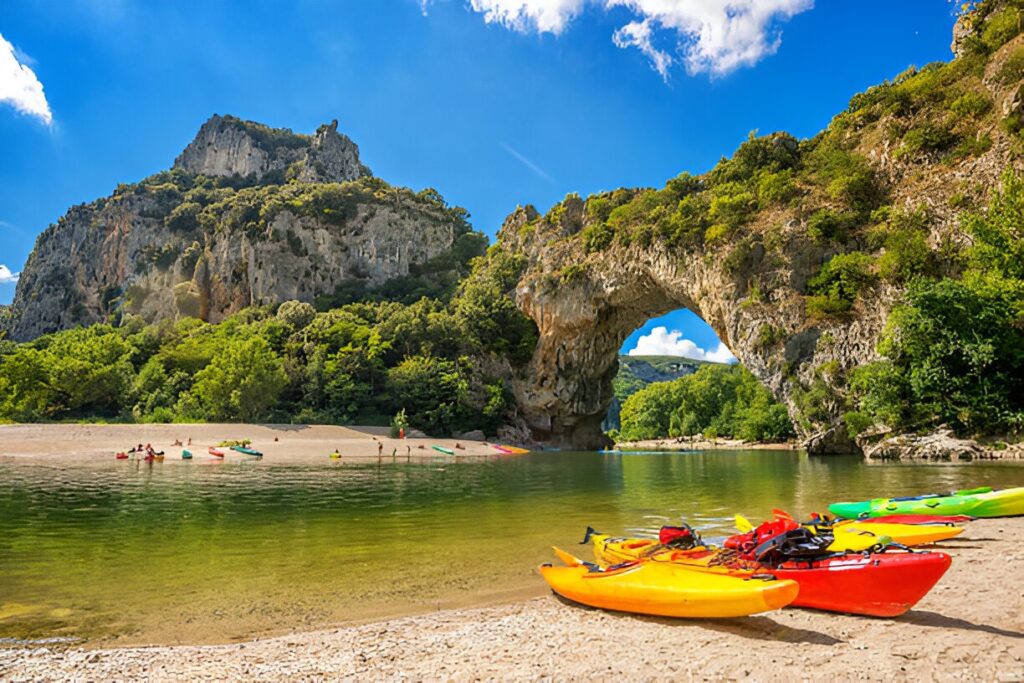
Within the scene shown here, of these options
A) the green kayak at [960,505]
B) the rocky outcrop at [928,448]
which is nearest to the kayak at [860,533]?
the green kayak at [960,505]

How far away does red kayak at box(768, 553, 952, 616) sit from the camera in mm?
4755

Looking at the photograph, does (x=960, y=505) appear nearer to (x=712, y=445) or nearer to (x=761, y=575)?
(x=761, y=575)

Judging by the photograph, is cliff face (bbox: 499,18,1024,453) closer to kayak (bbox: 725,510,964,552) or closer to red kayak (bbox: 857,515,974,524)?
red kayak (bbox: 857,515,974,524)

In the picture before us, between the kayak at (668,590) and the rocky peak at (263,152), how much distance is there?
103m

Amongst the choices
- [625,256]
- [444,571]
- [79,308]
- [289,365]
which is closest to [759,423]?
[625,256]

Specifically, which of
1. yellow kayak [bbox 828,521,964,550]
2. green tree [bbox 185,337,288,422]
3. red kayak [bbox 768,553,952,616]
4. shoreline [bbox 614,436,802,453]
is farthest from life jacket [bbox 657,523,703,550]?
shoreline [bbox 614,436,802,453]

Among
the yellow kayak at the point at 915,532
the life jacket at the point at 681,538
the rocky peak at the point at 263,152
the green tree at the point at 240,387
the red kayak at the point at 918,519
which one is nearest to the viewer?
the life jacket at the point at 681,538

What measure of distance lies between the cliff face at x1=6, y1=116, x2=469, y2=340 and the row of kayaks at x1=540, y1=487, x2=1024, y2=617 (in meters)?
69.2

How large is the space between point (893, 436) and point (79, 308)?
4310 inches

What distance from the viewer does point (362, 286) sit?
71.4m

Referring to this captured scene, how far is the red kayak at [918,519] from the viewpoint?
28.0ft

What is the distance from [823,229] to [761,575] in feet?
107

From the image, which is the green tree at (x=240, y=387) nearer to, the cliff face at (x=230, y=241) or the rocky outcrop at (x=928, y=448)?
the cliff face at (x=230, y=241)

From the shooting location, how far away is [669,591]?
5.26m
